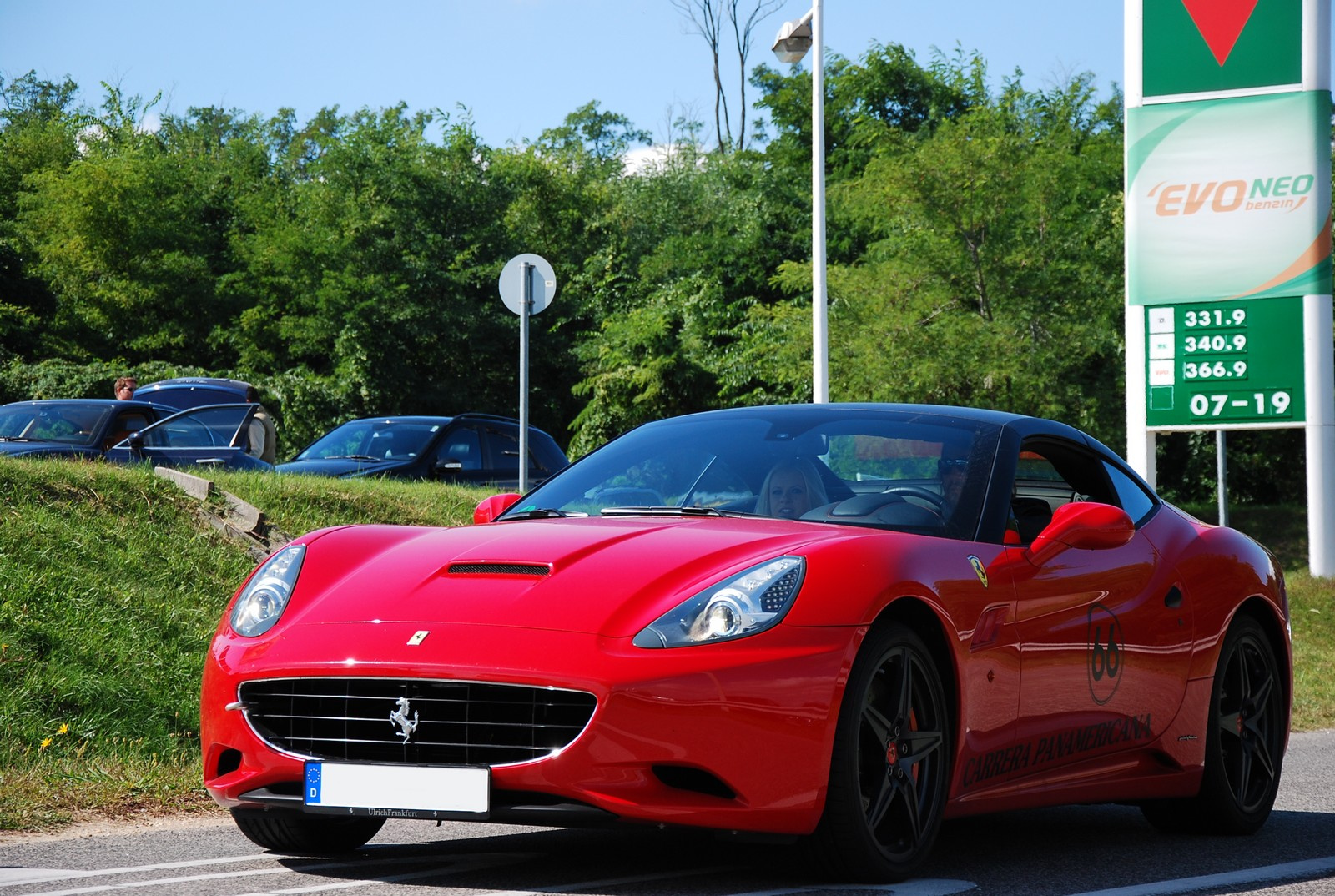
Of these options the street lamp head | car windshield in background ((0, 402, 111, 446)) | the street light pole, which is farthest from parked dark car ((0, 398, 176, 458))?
the street lamp head

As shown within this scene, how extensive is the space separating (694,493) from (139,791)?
2.62 meters

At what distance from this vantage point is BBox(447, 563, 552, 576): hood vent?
466 centimetres

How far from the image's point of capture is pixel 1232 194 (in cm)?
1878

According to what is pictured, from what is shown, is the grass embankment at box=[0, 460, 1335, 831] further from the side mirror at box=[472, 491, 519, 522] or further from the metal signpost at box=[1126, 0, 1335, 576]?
the metal signpost at box=[1126, 0, 1335, 576]

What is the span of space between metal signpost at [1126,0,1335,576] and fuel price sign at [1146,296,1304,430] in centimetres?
1

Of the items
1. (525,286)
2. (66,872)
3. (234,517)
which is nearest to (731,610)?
(66,872)

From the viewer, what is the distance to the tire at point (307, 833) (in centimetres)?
513

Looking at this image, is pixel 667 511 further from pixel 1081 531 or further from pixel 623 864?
pixel 1081 531

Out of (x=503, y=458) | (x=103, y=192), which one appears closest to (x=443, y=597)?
(x=503, y=458)

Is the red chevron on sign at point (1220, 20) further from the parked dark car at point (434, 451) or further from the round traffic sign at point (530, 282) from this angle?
the round traffic sign at point (530, 282)

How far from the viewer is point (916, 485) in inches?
217

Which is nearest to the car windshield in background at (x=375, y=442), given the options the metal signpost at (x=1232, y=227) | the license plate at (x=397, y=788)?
the metal signpost at (x=1232, y=227)

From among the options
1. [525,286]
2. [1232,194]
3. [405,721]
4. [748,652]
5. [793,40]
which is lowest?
[405,721]

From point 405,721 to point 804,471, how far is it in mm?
1715
